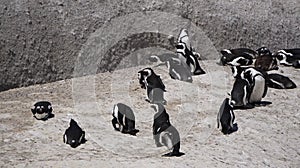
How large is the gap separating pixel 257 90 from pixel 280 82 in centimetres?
86

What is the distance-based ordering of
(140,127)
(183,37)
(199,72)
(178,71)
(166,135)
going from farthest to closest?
(183,37)
(199,72)
(178,71)
(140,127)
(166,135)

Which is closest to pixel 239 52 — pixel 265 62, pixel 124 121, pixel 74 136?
pixel 265 62

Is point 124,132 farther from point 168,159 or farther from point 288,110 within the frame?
point 288,110

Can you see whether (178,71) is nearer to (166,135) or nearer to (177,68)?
(177,68)

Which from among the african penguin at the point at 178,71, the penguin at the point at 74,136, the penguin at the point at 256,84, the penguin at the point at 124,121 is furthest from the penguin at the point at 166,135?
the african penguin at the point at 178,71

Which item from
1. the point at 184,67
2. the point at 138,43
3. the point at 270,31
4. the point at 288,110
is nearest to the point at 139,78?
the point at 184,67

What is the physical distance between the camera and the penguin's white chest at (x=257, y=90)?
25.9 ft

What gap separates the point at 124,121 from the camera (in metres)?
6.62

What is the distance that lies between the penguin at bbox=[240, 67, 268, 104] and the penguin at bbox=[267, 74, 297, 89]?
52 centimetres

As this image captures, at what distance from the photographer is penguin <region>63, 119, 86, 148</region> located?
612cm

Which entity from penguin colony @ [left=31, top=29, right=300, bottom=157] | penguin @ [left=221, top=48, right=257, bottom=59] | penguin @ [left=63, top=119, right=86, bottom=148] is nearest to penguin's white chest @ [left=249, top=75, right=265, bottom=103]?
penguin colony @ [left=31, top=29, right=300, bottom=157]

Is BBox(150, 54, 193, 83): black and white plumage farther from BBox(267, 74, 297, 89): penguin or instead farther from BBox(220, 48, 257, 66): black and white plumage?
BBox(267, 74, 297, 89): penguin

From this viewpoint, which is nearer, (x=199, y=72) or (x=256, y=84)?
(x=256, y=84)

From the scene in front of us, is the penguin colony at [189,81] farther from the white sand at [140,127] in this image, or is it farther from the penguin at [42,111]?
the white sand at [140,127]
